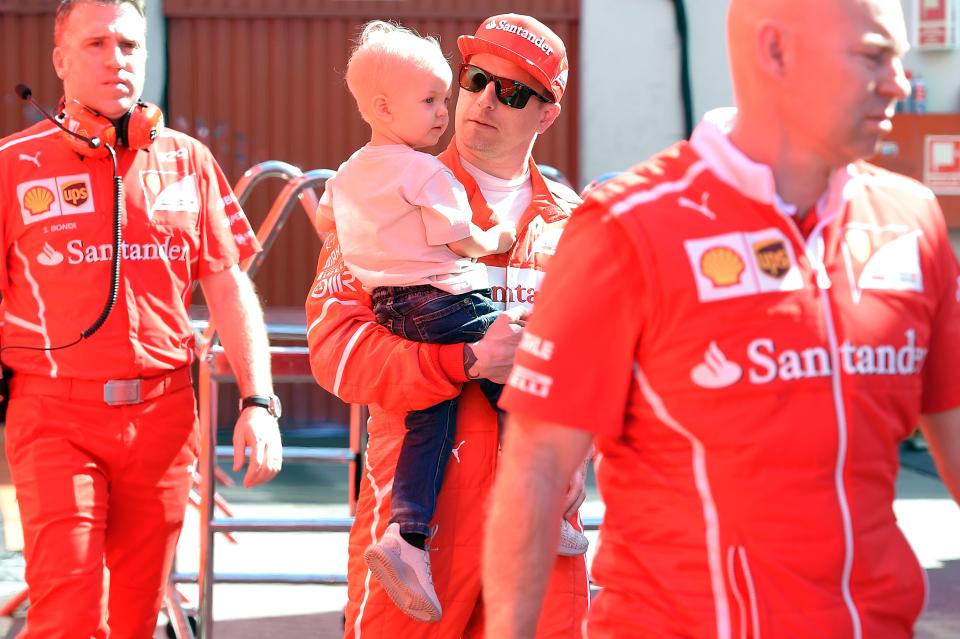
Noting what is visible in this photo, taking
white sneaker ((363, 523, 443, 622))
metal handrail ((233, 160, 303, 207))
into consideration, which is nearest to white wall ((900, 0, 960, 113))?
metal handrail ((233, 160, 303, 207))

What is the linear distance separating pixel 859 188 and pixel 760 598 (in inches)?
26.4

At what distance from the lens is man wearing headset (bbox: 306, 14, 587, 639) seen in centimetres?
337

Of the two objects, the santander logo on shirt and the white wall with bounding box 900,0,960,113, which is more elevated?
the white wall with bounding box 900,0,960,113

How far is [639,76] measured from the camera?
11.0m

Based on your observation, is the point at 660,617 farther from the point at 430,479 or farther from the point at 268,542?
the point at 268,542

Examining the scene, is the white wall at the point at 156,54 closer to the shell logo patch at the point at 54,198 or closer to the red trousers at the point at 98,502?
the shell logo patch at the point at 54,198

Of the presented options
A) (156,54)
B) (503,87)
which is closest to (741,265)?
(503,87)

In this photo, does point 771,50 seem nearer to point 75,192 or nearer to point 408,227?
→ point 408,227

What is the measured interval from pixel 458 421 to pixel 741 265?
1445 mm

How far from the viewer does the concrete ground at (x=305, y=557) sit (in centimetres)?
579

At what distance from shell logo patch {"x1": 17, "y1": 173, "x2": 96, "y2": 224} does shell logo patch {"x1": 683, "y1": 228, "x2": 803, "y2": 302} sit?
2397mm

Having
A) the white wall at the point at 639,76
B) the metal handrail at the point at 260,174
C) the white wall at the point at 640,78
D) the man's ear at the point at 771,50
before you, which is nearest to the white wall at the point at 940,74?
the white wall at the point at 639,76

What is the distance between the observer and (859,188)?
233 cm

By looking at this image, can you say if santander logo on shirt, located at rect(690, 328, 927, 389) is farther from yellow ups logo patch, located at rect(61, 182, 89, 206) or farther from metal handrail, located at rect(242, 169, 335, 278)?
metal handrail, located at rect(242, 169, 335, 278)
